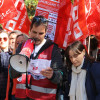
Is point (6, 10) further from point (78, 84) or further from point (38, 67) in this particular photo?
point (78, 84)

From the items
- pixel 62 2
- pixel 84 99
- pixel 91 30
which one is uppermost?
pixel 62 2

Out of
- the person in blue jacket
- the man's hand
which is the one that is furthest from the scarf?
the man's hand

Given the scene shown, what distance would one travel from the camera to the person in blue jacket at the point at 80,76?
6.95 feet

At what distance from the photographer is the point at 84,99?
2.22m

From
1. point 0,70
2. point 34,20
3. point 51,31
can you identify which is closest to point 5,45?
point 0,70

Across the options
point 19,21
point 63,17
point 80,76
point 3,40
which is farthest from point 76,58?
point 19,21

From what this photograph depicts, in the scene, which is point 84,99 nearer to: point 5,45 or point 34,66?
point 34,66

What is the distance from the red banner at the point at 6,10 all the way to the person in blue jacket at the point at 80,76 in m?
1.58

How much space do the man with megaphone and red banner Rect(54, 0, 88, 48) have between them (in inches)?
27.1

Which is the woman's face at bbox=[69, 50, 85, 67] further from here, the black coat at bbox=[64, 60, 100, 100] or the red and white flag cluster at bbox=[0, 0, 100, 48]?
the red and white flag cluster at bbox=[0, 0, 100, 48]

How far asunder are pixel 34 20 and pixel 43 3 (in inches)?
39.7

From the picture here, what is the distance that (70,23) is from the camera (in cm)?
297

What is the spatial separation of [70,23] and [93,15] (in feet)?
1.26

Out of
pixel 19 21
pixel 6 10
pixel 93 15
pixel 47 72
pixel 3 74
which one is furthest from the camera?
pixel 19 21
